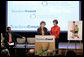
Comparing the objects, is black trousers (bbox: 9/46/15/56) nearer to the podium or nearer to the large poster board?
the podium

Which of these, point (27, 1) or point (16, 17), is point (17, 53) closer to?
point (16, 17)

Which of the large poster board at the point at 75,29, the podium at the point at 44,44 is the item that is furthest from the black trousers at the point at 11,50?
the large poster board at the point at 75,29

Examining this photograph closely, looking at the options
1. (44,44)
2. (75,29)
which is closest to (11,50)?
(44,44)

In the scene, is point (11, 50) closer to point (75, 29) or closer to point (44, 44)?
point (44, 44)

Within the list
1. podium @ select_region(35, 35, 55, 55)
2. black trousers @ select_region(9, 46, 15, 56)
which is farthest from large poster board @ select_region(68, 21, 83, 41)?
black trousers @ select_region(9, 46, 15, 56)

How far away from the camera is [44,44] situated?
6840mm

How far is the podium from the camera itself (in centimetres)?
678

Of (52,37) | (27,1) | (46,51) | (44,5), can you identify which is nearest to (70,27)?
(52,37)

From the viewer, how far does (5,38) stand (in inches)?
293

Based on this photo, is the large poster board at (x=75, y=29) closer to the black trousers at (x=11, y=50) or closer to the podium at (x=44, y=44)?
the podium at (x=44, y=44)

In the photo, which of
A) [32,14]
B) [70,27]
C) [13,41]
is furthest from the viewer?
[32,14]

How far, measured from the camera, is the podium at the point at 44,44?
22.2ft

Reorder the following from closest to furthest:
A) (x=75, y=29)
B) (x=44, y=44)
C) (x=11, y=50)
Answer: (x=44, y=44) → (x=75, y=29) → (x=11, y=50)

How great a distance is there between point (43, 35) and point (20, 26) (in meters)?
1.79
